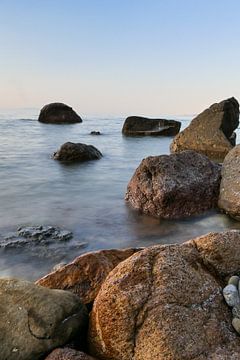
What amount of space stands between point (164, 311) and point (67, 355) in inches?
27.7

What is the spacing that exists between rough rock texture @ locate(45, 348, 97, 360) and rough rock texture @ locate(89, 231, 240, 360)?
158 mm

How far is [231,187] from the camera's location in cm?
712

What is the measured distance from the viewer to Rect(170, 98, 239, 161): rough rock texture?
46.6ft

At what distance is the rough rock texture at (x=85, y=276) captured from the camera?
3563 mm

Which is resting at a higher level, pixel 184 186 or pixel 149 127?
pixel 184 186

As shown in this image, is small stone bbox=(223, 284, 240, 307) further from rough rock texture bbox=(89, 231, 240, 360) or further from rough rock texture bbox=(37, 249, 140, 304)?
rough rock texture bbox=(37, 249, 140, 304)

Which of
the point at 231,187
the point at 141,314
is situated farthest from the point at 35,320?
the point at 231,187

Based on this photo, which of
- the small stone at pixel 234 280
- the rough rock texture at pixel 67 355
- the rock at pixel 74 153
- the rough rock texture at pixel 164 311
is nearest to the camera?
the rough rock texture at pixel 164 311

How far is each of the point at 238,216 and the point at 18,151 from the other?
12.6m

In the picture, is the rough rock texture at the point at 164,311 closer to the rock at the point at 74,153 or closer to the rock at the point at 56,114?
the rock at the point at 74,153

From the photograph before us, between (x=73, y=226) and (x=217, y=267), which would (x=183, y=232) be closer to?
(x=73, y=226)

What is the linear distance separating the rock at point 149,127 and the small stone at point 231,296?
23.8 metres

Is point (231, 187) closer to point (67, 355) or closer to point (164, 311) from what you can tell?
point (164, 311)

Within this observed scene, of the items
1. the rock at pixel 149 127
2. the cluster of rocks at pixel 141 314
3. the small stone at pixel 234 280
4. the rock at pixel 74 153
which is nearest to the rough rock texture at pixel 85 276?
the cluster of rocks at pixel 141 314
